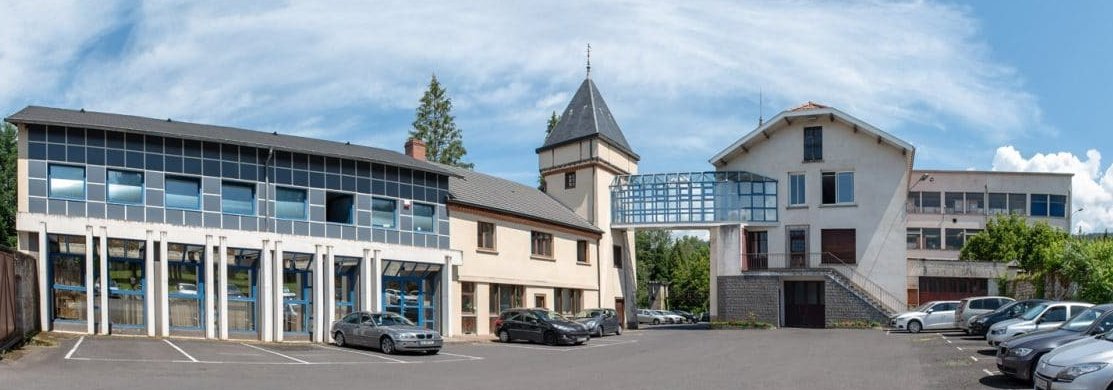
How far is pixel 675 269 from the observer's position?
80062mm

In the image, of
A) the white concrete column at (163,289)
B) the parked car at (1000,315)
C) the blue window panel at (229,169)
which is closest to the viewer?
the white concrete column at (163,289)

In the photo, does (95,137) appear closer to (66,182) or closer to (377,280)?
(66,182)

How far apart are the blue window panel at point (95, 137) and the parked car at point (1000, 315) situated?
25841 millimetres

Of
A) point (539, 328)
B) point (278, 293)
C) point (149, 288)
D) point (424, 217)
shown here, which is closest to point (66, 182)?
point (149, 288)

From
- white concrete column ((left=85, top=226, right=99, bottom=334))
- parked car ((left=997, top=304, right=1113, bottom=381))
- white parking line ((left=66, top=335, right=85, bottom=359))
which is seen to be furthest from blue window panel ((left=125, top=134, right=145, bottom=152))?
parked car ((left=997, top=304, right=1113, bottom=381))

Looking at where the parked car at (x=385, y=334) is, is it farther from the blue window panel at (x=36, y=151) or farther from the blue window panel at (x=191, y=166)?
the blue window panel at (x=36, y=151)

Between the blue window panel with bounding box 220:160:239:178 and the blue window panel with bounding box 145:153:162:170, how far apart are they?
187cm

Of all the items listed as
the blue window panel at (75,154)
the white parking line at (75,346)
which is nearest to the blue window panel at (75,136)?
the blue window panel at (75,154)

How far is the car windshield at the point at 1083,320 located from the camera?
58.5 feet

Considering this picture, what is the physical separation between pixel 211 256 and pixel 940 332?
2634 centimetres

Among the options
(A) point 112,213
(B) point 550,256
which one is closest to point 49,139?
(A) point 112,213

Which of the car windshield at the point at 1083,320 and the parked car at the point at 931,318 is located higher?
the car windshield at the point at 1083,320

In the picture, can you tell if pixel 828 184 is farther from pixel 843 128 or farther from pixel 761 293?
pixel 761 293

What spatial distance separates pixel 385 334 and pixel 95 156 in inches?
371
